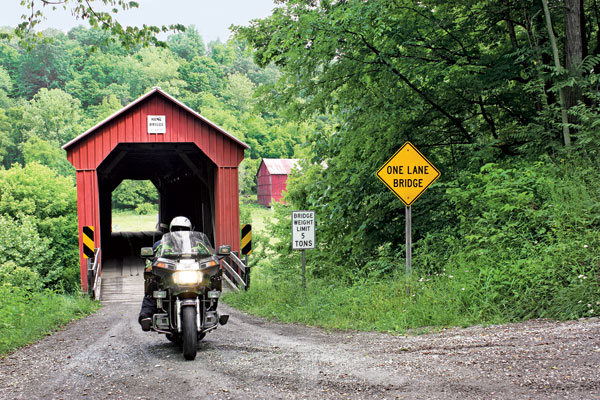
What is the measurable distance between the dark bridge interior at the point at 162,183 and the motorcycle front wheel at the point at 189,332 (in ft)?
39.1

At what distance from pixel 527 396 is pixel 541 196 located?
17.0 ft

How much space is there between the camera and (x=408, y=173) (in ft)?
28.9

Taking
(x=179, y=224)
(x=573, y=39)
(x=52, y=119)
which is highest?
(x=52, y=119)

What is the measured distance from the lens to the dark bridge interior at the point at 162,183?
18.6m

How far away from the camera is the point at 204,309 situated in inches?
243

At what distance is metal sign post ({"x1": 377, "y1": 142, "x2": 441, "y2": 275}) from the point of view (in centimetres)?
876

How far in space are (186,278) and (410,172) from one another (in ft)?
14.1

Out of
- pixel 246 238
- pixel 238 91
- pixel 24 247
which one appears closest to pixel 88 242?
pixel 246 238

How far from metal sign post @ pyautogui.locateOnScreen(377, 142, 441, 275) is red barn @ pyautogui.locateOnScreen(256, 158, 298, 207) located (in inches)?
2045

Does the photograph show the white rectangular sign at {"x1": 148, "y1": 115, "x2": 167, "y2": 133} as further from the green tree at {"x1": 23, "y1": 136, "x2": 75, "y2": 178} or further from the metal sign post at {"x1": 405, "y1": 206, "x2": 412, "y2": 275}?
the green tree at {"x1": 23, "y1": 136, "x2": 75, "y2": 178}

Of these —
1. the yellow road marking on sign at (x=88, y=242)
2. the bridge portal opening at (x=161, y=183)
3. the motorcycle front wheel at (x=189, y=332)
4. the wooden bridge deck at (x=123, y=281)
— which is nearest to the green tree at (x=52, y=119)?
the bridge portal opening at (x=161, y=183)

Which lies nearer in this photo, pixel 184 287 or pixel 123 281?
pixel 184 287

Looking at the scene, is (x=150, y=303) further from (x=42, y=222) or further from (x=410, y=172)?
(x=42, y=222)

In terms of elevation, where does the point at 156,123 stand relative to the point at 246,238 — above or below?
above
